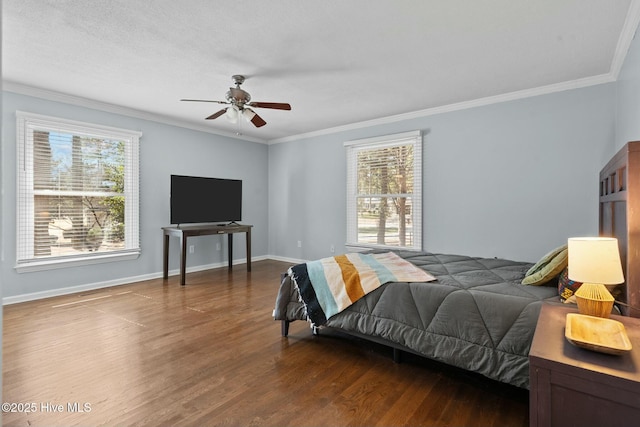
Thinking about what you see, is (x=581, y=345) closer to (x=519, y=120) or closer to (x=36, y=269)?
(x=519, y=120)

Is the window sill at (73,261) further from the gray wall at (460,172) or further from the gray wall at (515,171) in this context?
the gray wall at (515,171)

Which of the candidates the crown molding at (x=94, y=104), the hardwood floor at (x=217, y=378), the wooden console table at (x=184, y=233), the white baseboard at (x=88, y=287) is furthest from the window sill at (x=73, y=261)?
the crown molding at (x=94, y=104)

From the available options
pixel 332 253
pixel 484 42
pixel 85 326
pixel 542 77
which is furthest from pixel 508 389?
pixel 332 253

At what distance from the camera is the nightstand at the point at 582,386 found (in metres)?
1.22

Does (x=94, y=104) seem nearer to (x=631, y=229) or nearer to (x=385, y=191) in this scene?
(x=385, y=191)

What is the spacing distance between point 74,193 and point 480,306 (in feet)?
15.4

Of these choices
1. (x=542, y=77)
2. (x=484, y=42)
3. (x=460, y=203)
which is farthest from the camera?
(x=460, y=203)

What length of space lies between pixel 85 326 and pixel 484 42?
432cm

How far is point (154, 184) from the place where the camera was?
5.16m

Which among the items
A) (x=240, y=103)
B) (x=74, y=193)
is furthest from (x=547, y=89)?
(x=74, y=193)

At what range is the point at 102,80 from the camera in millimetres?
3705

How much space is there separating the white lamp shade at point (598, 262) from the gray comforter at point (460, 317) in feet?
1.66

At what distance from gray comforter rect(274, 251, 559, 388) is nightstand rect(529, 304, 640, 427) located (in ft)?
2.09

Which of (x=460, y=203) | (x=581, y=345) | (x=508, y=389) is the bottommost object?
(x=508, y=389)
